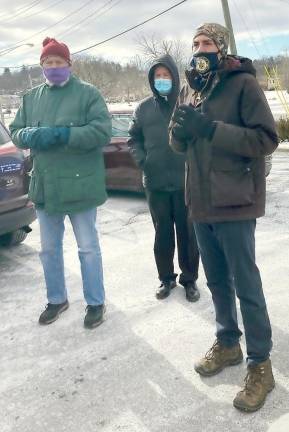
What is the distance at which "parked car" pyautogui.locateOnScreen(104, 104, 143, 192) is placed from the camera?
6930mm

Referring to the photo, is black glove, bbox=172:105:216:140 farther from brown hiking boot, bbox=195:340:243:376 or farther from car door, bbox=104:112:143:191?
car door, bbox=104:112:143:191

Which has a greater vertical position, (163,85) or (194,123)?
(163,85)

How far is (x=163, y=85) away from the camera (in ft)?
10.6

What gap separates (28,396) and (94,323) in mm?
798

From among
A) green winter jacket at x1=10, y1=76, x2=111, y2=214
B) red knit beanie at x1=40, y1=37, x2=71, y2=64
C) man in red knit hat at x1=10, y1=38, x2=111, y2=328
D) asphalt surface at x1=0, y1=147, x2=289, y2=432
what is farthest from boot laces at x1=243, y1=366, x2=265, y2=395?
red knit beanie at x1=40, y1=37, x2=71, y2=64

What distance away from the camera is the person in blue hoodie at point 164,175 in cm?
326

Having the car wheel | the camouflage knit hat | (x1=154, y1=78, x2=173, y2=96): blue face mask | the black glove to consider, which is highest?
the camouflage knit hat

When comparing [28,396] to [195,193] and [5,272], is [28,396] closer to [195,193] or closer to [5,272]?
[195,193]

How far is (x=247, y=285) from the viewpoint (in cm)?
223

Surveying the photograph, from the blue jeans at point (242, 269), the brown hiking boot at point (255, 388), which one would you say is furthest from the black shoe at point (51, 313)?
the brown hiking boot at point (255, 388)

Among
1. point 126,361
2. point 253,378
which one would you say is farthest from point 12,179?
point 253,378

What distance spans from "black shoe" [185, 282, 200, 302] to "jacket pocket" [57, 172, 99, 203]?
1120 mm

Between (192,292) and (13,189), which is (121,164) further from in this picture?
(192,292)

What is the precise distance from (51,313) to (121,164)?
4.08 metres
